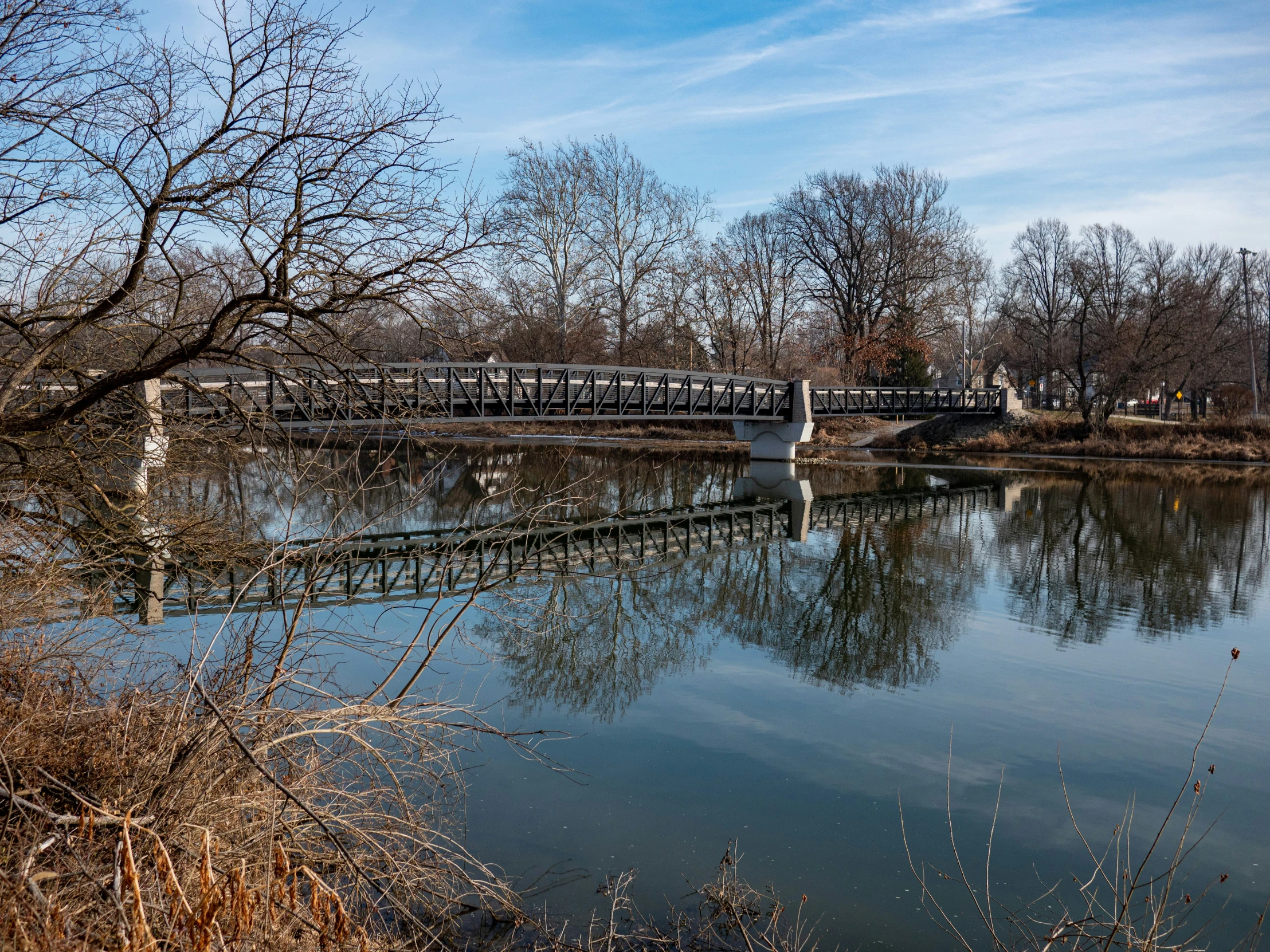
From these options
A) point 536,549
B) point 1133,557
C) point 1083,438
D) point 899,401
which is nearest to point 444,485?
point 1133,557

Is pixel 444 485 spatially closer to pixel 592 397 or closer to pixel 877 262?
pixel 592 397

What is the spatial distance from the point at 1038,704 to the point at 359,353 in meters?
7.20

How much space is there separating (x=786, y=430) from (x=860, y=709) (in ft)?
102

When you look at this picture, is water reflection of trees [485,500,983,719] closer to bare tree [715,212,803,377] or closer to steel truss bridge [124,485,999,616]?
steel truss bridge [124,485,999,616]

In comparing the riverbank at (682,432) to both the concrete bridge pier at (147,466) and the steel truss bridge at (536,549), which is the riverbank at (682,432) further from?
the concrete bridge pier at (147,466)

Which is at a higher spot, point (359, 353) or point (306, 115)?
point (306, 115)

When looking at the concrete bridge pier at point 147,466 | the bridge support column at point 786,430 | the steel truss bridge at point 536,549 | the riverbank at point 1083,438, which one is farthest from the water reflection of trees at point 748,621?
the riverbank at point 1083,438

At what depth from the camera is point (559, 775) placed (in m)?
7.43

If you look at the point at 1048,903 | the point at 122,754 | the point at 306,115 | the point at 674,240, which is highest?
the point at 674,240

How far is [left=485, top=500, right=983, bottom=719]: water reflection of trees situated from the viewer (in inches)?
404

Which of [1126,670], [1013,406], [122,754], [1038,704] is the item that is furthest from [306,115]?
[1013,406]

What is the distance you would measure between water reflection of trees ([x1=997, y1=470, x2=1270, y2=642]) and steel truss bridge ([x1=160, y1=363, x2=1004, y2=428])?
31.8 ft

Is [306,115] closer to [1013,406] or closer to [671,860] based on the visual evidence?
[671,860]

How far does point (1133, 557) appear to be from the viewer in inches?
715
